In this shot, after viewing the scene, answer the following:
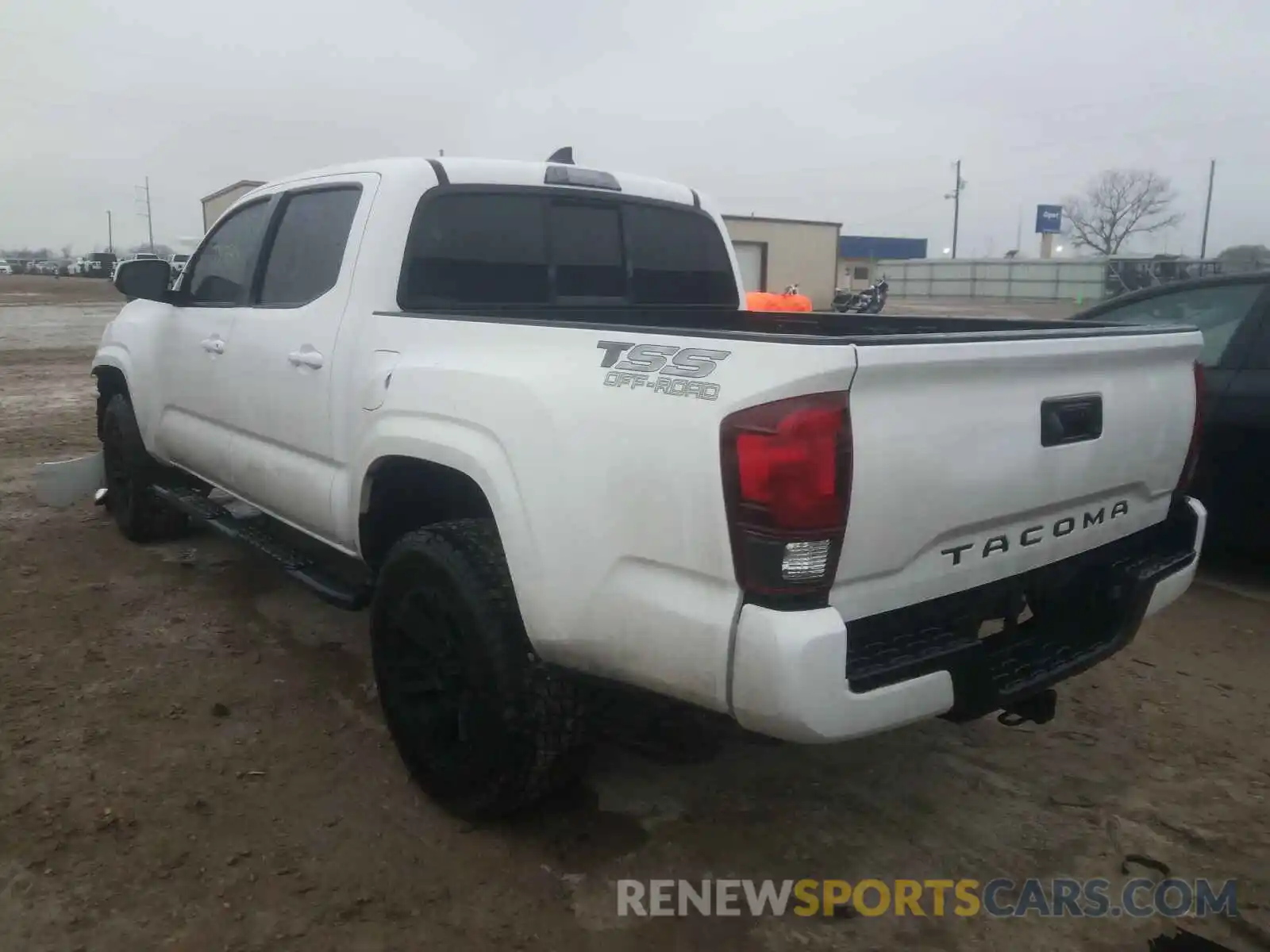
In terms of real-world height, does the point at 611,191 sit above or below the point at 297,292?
above

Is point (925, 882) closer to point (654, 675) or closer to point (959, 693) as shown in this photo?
point (959, 693)

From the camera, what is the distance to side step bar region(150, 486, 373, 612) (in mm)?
3518

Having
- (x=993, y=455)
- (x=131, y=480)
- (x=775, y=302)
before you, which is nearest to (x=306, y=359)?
(x=993, y=455)

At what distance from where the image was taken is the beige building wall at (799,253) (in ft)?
133

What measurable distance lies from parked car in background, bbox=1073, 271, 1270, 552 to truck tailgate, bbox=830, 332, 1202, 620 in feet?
7.66

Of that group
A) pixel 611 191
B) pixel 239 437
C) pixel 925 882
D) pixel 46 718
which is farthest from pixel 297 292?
pixel 925 882

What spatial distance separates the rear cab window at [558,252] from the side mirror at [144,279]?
1.79 metres

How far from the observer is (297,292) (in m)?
3.87

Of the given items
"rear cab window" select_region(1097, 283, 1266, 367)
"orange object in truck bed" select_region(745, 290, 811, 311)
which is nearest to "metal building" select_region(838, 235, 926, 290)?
"orange object in truck bed" select_region(745, 290, 811, 311)

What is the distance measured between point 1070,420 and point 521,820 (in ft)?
6.19

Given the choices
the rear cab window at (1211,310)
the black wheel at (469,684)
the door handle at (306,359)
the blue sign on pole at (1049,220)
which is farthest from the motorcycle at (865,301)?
the blue sign on pole at (1049,220)

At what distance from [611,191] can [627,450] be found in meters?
2.05

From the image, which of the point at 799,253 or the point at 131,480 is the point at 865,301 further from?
the point at 131,480

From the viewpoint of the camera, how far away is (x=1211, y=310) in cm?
547
